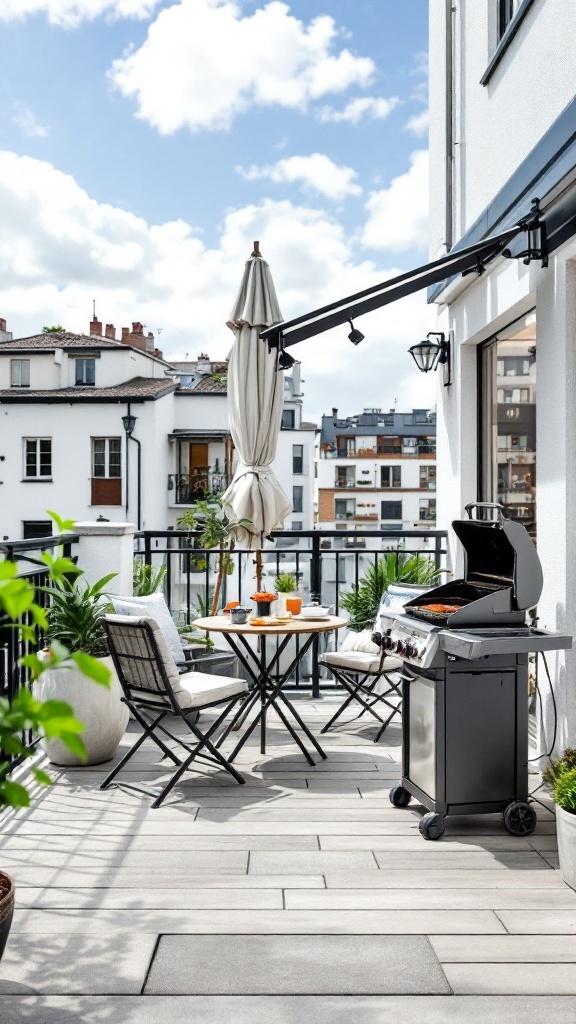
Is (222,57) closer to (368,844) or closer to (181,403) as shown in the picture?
(368,844)

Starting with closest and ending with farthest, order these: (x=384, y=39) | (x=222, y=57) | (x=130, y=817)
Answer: (x=130, y=817) → (x=384, y=39) → (x=222, y=57)

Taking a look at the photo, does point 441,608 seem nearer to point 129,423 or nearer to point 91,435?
point 129,423

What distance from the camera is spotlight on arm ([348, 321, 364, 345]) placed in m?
4.62

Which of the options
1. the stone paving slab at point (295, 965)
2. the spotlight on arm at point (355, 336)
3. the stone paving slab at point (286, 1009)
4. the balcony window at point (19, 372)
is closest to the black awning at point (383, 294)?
the spotlight on arm at point (355, 336)

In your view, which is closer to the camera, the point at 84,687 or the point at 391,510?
the point at 84,687

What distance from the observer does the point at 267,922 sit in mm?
2734

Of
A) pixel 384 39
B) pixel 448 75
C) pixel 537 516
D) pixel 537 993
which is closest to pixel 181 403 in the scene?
pixel 384 39

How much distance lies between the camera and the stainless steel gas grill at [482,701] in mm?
3451

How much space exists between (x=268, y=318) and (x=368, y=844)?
139 inches

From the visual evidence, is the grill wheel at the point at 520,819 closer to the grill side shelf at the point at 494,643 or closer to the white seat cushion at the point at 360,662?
the grill side shelf at the point at 494,643

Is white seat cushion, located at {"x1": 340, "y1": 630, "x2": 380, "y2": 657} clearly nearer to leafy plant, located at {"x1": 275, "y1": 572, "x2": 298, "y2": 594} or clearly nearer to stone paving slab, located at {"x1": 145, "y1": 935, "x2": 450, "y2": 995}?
leafy plant, located at {"x1": 275, "y1": 572, "x2": 298, "y2": 594}

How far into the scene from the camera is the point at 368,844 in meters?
3.43

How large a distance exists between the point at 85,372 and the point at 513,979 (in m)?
26.9

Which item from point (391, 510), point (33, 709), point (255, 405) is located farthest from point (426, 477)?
point (33, 709)
